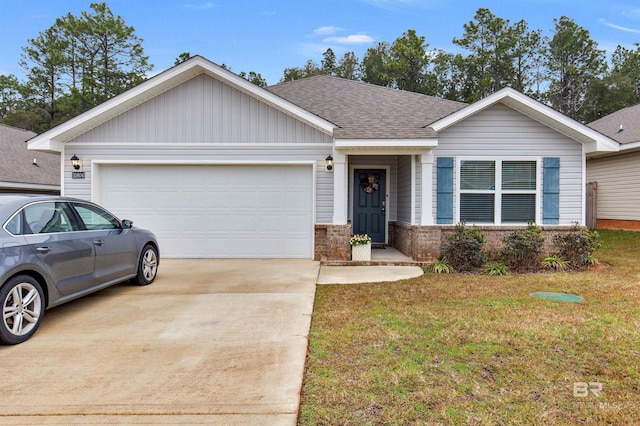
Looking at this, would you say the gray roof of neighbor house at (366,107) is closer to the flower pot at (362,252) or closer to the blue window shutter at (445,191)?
the blue window shutter at (445,191)

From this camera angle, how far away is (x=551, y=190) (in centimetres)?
824

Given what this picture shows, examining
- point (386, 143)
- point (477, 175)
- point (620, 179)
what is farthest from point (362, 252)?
point (620, 179)

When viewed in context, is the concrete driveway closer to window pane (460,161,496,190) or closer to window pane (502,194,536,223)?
window pane (460,161,496,190)

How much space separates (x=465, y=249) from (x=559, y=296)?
7.31ft

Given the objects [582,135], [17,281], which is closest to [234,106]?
[17,281]

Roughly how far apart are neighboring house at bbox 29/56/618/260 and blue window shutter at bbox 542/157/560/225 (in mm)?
30

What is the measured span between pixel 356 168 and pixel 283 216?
2.73m

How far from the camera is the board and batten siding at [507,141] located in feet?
27.0

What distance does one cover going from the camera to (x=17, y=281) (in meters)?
3.64

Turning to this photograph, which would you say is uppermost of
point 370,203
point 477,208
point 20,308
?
point 370,203

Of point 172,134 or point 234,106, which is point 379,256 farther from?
point 172,134

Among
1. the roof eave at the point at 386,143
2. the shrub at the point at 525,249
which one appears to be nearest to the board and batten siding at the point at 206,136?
the roof eave at the point at 386,143

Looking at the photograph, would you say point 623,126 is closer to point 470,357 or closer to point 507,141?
point 507,141

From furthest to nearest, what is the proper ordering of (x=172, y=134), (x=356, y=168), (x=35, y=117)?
(x=35, y=117)
(x=356, y=168)
(x=172, y=134)
